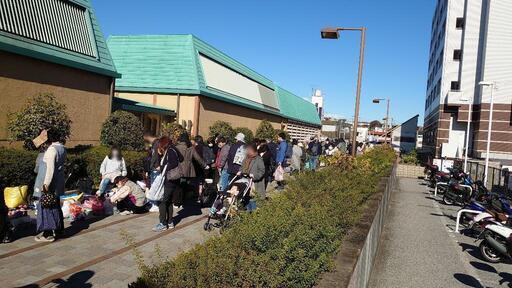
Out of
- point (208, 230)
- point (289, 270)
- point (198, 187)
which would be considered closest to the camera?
point (289, 270)

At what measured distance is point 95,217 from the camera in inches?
326

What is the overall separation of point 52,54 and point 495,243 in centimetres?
1137

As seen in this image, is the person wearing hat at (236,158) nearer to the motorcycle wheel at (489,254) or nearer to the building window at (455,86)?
the motorcycle wheel at (489,254)

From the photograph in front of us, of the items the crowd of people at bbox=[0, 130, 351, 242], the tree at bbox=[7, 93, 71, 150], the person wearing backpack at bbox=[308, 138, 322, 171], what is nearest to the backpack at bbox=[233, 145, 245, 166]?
the crowd of people at bbox=[0, 130, 351, 242]

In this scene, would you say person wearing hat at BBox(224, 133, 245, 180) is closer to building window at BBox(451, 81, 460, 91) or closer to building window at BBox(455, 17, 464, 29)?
building window at BBox(451, 81, 460, 91)

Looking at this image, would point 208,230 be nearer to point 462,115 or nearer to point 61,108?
point 61,108

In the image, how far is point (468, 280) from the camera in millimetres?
6488

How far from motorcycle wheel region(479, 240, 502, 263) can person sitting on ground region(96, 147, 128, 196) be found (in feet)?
25.0

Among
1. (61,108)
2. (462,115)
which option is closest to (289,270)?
(61,108)

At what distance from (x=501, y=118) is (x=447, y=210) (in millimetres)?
21411

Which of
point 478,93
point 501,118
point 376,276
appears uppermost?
point 478,93

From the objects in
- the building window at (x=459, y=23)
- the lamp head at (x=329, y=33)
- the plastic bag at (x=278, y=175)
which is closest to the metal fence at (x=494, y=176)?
the lamp head at (x=329, y=33)

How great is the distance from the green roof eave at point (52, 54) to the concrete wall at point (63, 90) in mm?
215

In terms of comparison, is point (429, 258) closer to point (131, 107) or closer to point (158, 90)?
point (131, 107)
